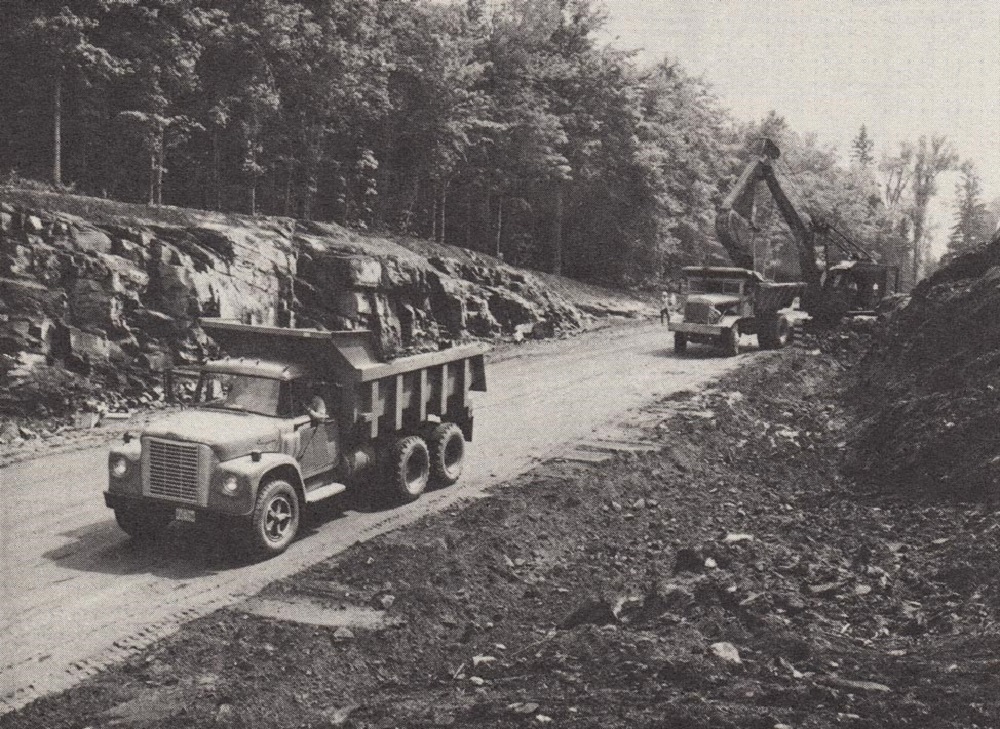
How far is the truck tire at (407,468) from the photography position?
1078cm

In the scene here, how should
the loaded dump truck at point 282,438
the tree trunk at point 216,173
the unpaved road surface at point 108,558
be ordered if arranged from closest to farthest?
the unpaved road surface at point 108,558, the loaded dump truck at point 282,438, the tree trunk at point 216,173

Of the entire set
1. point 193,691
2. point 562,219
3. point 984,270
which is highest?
point 562,219

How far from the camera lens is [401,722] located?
5695 mm

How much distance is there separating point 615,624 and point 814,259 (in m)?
22.0

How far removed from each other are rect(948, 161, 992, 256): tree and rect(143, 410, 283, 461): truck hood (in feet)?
244

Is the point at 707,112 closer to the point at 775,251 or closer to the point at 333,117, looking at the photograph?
the point at 775,251

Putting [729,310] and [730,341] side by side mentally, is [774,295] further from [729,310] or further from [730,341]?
[730,341]

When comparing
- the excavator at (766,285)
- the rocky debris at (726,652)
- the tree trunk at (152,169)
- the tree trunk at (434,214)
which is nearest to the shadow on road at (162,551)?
the rocky debris at (726,652)

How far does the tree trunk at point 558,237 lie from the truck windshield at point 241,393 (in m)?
30.2

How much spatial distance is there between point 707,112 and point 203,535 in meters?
52.1

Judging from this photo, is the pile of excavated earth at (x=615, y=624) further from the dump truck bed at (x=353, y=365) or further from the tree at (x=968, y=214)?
the tree at (x=968, y=214)

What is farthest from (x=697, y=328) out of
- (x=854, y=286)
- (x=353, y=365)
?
(x=353, y=365)

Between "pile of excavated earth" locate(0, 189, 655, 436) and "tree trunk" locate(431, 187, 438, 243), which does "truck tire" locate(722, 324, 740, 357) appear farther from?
"tree trunk" locate(431, 187, 438, 243)

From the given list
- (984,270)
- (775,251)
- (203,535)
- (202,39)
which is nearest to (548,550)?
(203,535)
